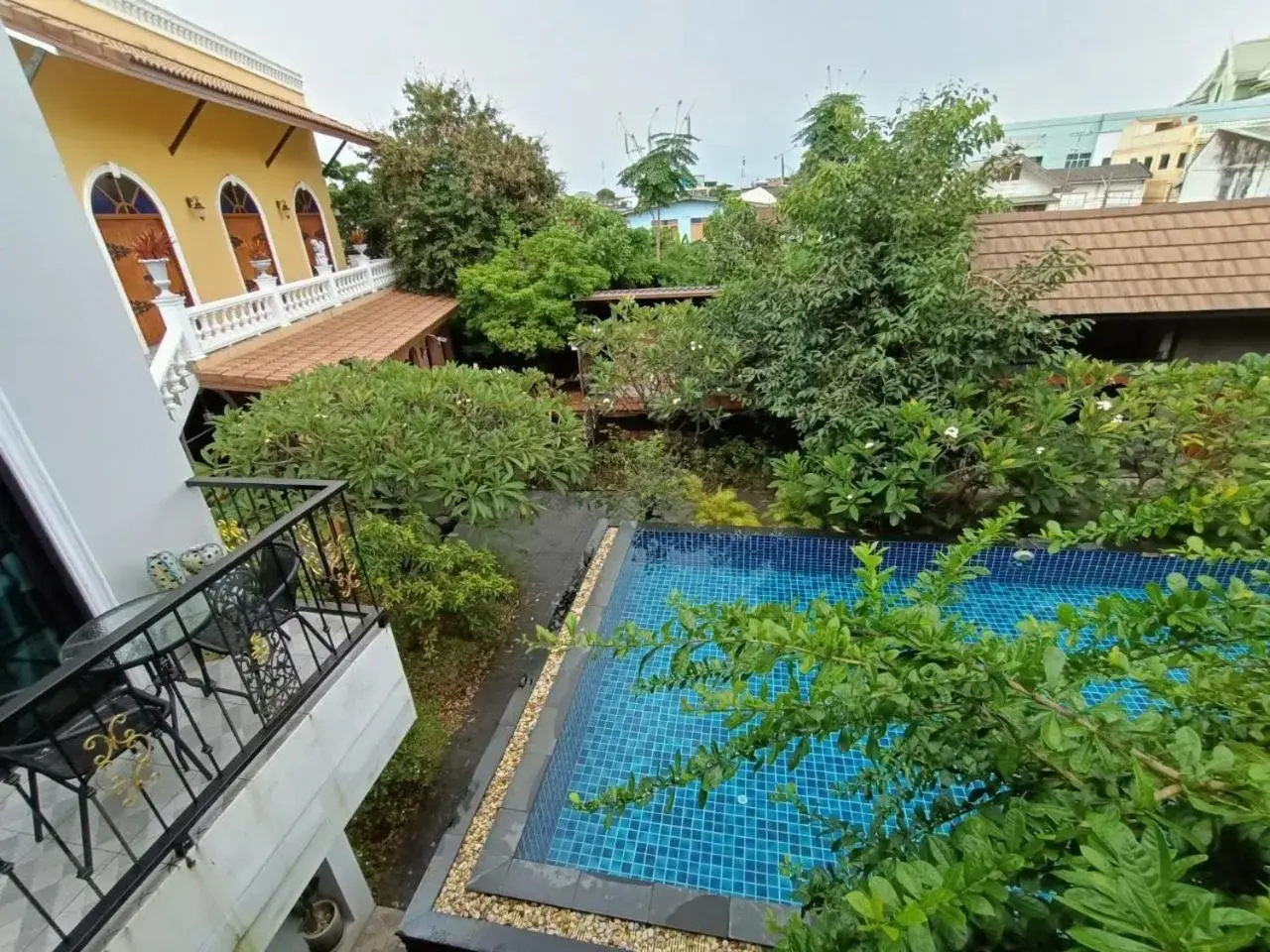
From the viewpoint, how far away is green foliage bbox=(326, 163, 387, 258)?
47.6 ft

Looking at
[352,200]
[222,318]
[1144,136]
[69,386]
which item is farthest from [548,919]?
[1144,136]

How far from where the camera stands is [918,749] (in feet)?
4.75

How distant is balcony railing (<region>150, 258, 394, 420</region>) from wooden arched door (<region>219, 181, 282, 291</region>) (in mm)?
881

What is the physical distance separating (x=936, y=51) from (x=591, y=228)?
25.9ft

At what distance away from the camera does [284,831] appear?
2.62 meters

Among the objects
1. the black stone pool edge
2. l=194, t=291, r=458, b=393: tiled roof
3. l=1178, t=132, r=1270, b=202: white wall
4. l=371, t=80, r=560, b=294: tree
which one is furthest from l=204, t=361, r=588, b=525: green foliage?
l=1178, t=132, r=1270, b=202: white wall

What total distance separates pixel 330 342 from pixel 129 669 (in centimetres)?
769

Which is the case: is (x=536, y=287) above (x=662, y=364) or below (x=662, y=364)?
above

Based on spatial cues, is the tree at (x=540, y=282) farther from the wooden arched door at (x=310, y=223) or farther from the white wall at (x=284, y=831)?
the white wall at (x=284, y=831)

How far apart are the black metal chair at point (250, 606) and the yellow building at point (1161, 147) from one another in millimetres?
38855

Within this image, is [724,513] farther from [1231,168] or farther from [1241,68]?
[1241,68]

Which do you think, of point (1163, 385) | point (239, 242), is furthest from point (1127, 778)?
point (239, 242)

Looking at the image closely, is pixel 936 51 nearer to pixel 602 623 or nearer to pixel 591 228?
pixel 591 228

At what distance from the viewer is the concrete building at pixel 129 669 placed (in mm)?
2098
